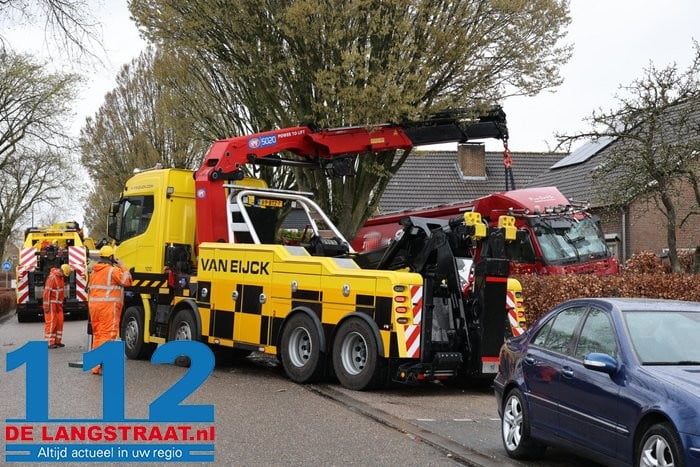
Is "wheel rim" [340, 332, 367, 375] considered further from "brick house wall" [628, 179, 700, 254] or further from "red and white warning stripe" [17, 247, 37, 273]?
"red and white warning stripe" [17, 247, 37, 273]

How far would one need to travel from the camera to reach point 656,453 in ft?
19.4

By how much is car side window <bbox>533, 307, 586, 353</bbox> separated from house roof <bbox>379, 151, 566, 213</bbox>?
2815 cm

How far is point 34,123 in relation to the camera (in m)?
37.5

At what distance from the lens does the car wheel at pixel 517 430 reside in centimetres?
759

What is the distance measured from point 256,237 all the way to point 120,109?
94.3 feet

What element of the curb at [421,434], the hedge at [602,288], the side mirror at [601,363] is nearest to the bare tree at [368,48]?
the hedge at [602,288]

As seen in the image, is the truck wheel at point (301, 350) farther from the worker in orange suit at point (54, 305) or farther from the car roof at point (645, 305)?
the worker in orange suit at point (54, 305)

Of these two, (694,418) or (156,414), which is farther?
(156,414)

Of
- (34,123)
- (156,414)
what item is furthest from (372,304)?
(34,123)

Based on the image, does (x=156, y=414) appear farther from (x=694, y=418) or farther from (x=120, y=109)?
(x=120, y=109)

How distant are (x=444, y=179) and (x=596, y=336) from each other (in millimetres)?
32293

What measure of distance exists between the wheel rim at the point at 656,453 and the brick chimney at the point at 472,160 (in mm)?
34194

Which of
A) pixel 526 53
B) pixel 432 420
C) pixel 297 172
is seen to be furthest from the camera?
pixel 297 172

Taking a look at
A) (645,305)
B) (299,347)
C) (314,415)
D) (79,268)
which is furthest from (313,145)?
(79,268)
